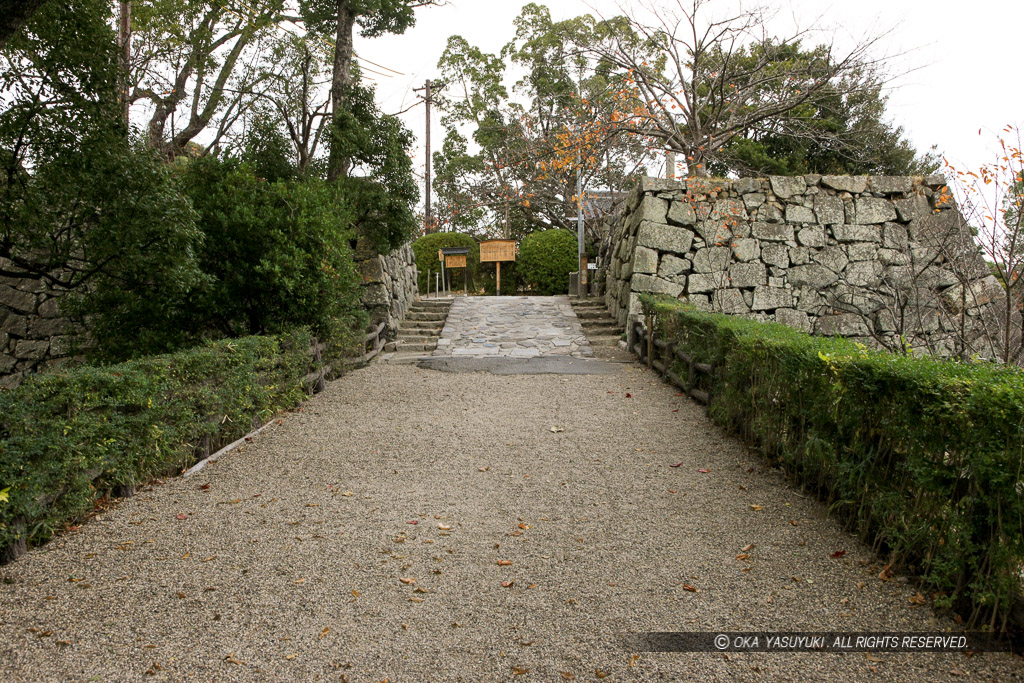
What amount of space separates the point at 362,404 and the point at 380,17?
782 centimetres

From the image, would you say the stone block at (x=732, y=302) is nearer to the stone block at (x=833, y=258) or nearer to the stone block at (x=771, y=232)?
the stone block at (x=771, y=232)

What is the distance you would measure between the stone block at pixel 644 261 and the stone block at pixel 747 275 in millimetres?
1401

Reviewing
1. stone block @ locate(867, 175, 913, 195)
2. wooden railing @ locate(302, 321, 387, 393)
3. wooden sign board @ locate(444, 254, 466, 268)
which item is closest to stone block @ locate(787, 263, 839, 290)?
stone block @ locate(867, 175, 913, 195)

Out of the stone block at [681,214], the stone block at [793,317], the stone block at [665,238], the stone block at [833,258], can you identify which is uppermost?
the stone block at [681,214]

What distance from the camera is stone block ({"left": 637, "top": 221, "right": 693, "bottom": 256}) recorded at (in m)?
11.3

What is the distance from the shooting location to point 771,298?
11.5m

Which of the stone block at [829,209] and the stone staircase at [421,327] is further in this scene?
the stone block at [829,209]

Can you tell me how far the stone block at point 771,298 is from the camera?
37.7ft

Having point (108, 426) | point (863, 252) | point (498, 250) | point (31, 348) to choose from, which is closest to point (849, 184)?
point (863, 252)

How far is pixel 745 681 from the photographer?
2.25 meters

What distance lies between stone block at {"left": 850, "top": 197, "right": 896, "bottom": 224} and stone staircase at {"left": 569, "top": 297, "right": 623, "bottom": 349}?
15.2 feet

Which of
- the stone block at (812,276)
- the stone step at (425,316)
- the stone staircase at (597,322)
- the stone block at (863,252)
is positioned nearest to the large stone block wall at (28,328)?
the stone step at (425,316)

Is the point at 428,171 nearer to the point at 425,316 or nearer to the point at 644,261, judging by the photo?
the point at 425,316

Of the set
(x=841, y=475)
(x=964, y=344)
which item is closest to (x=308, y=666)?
(x=841, y=475)
